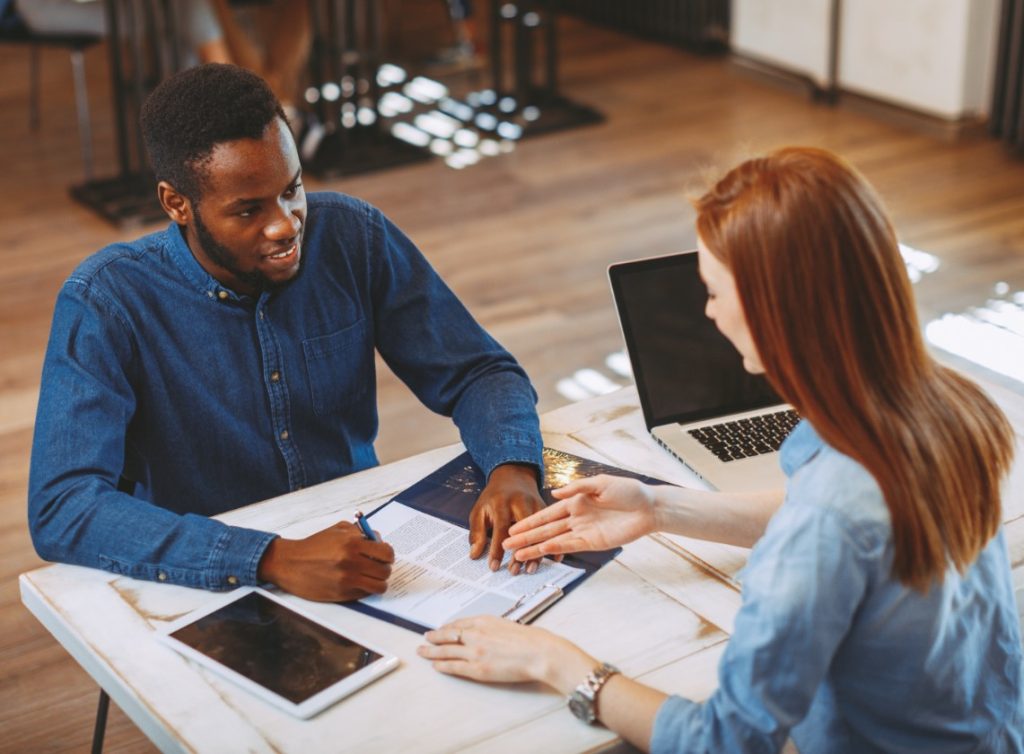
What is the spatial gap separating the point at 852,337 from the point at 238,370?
871 millimetres

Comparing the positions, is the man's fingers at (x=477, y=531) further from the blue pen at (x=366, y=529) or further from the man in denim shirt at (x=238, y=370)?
the blue pen at (x=366, y=529)

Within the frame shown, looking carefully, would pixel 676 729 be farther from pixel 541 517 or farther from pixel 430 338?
pixel 430 338

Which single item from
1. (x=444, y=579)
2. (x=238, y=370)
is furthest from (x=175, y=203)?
(x=444, y=579)

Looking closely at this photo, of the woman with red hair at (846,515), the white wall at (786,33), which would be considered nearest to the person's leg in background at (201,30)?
the white wall at (786,33)

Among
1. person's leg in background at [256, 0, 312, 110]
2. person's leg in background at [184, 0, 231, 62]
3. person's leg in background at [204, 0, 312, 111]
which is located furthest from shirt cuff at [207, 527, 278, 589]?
person's leg in background at [256, 0, 312, 110]

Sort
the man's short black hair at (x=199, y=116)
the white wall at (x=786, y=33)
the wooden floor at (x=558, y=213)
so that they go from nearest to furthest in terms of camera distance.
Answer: the man's short black hair at (x=199, y=116), the wooden floor at (x=558, y=213), the white wall at (x=786, y=33)

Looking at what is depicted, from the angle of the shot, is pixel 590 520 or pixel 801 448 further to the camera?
pixel 590 520

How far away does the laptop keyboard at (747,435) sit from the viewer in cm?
168

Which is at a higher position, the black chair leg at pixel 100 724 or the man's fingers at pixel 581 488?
the man's fingers at pixel 581 488

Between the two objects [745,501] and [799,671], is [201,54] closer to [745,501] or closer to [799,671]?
[745,501]

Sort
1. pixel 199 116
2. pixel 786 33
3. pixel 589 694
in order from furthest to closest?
pixel 786 33 → pixel 199 116 → pixel 589 694

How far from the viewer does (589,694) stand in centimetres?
117

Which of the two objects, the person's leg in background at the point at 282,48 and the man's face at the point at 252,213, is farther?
the person's leg in background at the point at 282,48

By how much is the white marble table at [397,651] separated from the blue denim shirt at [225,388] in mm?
67
